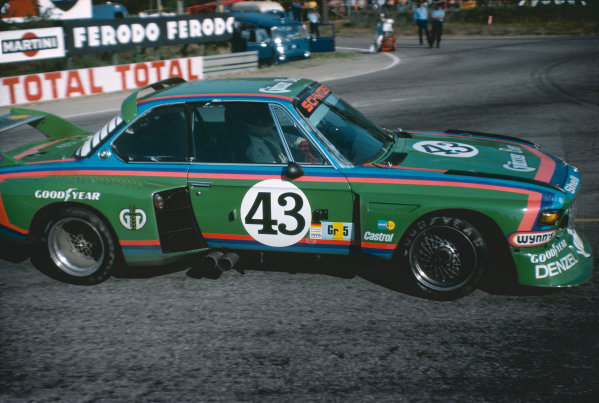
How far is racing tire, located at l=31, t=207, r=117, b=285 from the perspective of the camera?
5.25 meters

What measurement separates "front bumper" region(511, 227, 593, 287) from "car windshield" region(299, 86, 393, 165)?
1.40 metres

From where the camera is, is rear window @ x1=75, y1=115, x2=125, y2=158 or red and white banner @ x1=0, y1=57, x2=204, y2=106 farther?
red and white banner @ x1=0, y1=57, x2=204, y2=106

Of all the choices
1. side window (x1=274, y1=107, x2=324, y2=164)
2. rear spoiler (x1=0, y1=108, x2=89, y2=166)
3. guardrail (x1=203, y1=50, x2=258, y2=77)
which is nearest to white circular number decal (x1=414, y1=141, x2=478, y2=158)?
side window (x1=274, y1=107, x2=324, y2=164)

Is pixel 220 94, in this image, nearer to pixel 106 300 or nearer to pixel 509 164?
pixel 106 300

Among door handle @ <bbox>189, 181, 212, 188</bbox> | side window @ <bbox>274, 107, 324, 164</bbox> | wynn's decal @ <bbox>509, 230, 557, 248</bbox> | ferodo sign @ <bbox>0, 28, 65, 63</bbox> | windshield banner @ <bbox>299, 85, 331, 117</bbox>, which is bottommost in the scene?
wynn's decal @ <bbox>509, 230, 557, 248</bbox>

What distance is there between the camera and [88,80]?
1694 cm

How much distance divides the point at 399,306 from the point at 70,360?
235 centimetres

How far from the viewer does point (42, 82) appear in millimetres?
15906

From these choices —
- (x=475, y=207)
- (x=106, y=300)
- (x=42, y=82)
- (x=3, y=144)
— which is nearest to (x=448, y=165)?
(x=475, y=207)

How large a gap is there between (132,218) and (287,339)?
5.63 feet

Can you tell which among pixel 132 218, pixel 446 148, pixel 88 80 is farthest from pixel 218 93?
pixel 88 80

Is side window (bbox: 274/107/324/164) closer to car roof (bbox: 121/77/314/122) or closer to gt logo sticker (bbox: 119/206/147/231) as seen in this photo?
car roof (bbox: 121/77/314/122)

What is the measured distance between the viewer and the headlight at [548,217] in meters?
4.53

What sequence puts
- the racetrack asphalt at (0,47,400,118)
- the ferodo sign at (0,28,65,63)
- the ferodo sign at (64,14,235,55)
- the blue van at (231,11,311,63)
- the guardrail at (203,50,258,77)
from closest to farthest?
the racetrack asphalt at (0,47,400,118)
the ferodo sign at (0,28,65,63)
the ferodo sign at (64,14,235,55)
the guardrail at (203,50,258,77)
the blue van at (231,11,311,63)
